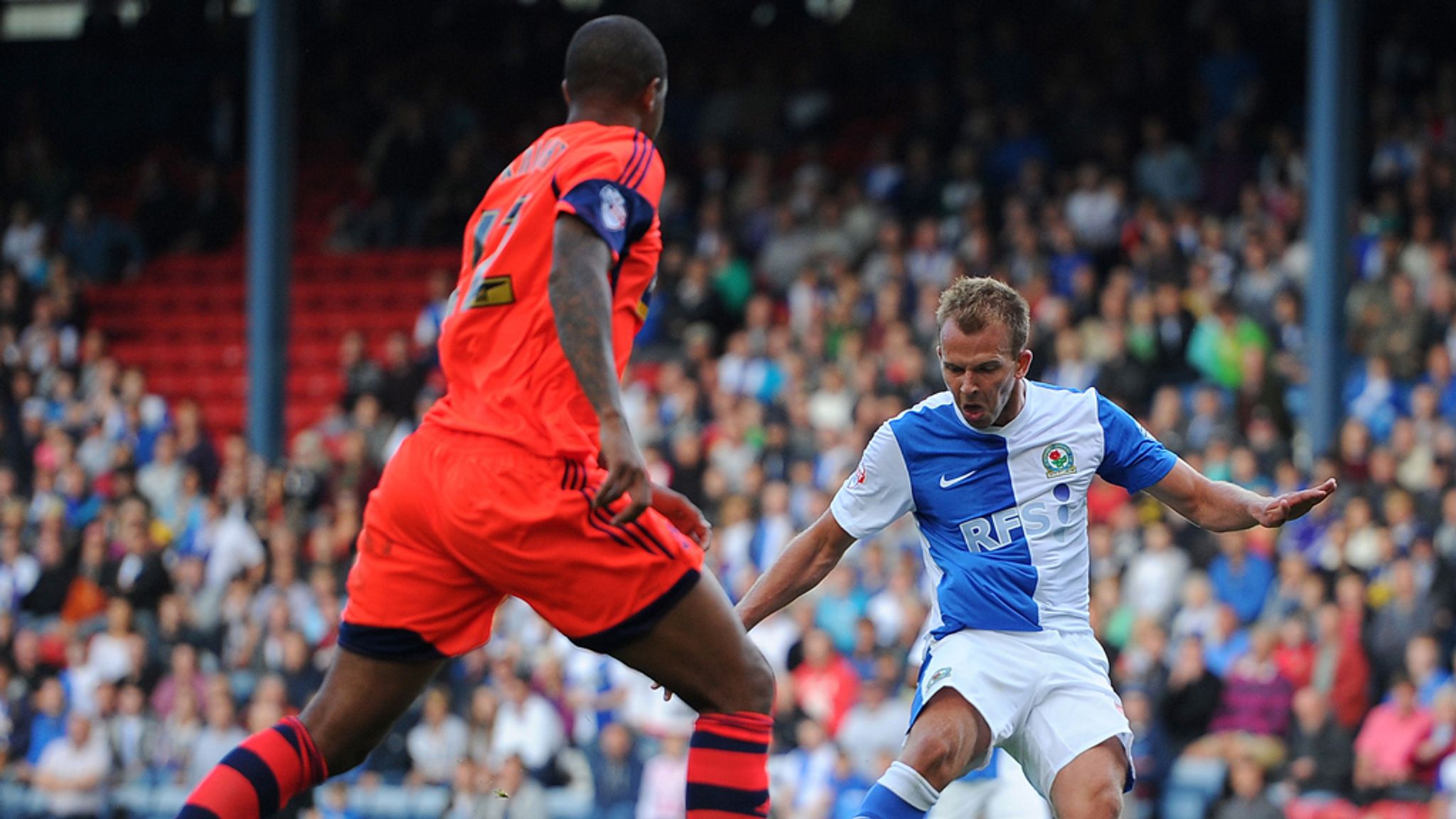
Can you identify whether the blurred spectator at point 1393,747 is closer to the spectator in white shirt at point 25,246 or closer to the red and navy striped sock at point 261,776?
the red and navy striped sock at point 261,776

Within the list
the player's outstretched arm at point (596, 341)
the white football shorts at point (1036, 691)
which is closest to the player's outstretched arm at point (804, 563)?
the white football shorts at point (1036, 691)

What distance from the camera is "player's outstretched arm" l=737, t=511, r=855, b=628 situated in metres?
5.40

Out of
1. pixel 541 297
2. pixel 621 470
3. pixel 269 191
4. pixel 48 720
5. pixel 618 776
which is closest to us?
pixel 621 470

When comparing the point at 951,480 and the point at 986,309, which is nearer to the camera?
the point at 986,309

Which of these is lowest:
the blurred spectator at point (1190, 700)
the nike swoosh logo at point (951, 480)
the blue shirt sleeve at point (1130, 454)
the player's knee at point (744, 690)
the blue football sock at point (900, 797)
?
the blurred spectator at point (1190, 700)

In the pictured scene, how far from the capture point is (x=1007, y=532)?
5.43 meters

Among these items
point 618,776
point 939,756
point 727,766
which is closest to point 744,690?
point 727,766

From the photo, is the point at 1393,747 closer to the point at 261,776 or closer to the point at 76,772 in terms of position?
the point at 261,776

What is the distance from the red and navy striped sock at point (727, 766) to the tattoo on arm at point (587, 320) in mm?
802

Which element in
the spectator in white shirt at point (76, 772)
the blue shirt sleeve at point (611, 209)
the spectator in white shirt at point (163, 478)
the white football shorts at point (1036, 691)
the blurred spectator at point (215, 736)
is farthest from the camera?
the spectator in white shirt at point (163, 478)

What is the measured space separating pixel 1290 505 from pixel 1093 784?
35.8 inches

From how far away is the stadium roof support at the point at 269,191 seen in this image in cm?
1842

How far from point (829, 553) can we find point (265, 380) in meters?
13.6

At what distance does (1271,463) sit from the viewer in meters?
12.4
